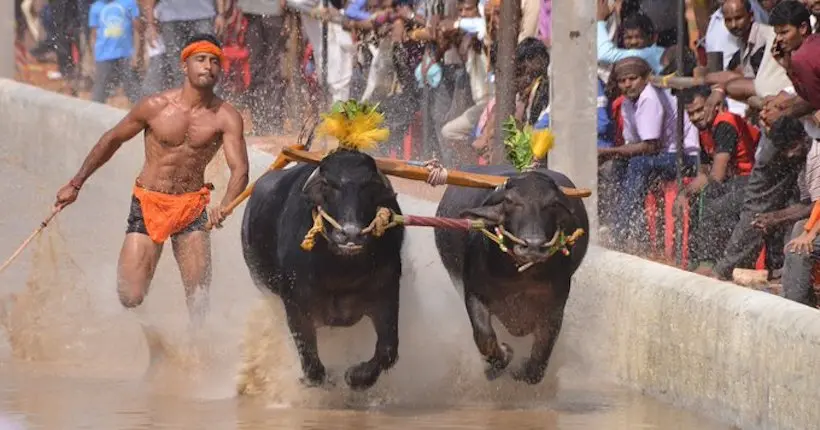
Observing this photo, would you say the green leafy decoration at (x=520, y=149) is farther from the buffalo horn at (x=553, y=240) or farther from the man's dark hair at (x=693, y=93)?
the man's dark hair at (x=693, y=93)

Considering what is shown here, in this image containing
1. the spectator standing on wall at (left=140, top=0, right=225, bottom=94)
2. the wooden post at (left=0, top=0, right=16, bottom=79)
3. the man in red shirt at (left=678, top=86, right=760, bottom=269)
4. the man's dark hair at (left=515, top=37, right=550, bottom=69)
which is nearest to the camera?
the man in red shirt at (left=678, top=86, right=760, bottom=269)

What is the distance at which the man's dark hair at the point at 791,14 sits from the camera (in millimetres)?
10945

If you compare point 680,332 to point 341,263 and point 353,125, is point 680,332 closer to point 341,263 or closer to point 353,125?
point 341,263

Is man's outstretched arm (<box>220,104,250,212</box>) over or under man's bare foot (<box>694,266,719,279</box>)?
over

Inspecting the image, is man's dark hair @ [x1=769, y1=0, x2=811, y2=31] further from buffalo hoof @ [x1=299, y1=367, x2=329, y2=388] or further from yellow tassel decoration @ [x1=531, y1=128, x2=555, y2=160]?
buffalo hoof @ [x1=299, y1=367, x2=329, y2=388]

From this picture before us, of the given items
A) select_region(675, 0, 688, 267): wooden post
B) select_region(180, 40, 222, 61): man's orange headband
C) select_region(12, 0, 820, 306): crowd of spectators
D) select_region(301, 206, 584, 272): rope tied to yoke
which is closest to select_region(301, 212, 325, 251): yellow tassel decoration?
select_region(301, 206, 584, 272): rope tied to yoke

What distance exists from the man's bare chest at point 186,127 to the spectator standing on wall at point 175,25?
922cm

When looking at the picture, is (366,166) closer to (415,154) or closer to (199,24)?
(415,154)

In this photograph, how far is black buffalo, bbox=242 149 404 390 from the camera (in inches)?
381

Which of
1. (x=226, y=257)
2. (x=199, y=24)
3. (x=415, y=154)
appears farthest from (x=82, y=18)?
(x=226, y=257)

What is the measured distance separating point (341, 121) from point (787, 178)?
2.95 meters

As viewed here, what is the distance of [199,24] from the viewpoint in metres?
21.0

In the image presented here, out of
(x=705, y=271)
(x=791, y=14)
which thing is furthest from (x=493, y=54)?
(x=791, y=14)

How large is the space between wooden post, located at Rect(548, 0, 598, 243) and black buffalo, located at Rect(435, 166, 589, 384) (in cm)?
141
